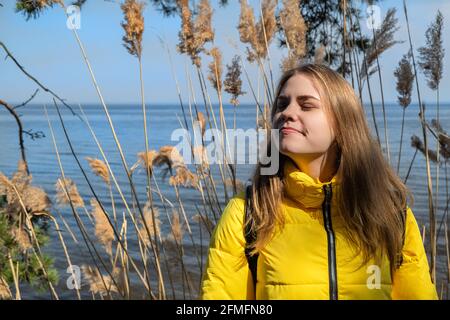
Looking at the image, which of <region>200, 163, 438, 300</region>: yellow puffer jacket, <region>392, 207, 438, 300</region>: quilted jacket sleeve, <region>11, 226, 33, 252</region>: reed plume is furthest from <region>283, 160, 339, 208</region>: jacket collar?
<region>11, 226, 33, 252</region>: reed plume

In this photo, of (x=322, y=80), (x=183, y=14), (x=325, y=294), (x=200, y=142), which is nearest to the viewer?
(x=325, y=294)

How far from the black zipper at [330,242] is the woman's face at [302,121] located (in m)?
0.10

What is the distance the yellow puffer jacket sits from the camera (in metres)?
1.18

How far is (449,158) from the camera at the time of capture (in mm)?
2297

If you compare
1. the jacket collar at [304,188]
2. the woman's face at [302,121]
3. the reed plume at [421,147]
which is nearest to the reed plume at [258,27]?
the reed plume at [421,147]

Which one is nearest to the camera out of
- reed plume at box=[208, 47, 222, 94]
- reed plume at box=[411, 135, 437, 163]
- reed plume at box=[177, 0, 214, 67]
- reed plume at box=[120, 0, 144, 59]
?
reed plume at box=[120, 0, 144, 59]

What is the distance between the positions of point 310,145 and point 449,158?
1.28 meters

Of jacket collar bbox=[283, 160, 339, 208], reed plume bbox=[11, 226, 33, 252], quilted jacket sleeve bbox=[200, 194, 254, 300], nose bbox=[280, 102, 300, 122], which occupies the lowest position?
reed plume bbox=[11, 226, 33, 252]

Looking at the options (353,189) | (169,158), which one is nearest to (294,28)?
(169,158)

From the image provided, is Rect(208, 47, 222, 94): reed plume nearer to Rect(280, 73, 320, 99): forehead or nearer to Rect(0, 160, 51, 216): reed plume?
Rect(0, 160, 51, 216): reed plume

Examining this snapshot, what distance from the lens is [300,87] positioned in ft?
4.21

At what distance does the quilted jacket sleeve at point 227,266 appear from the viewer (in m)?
1.19
